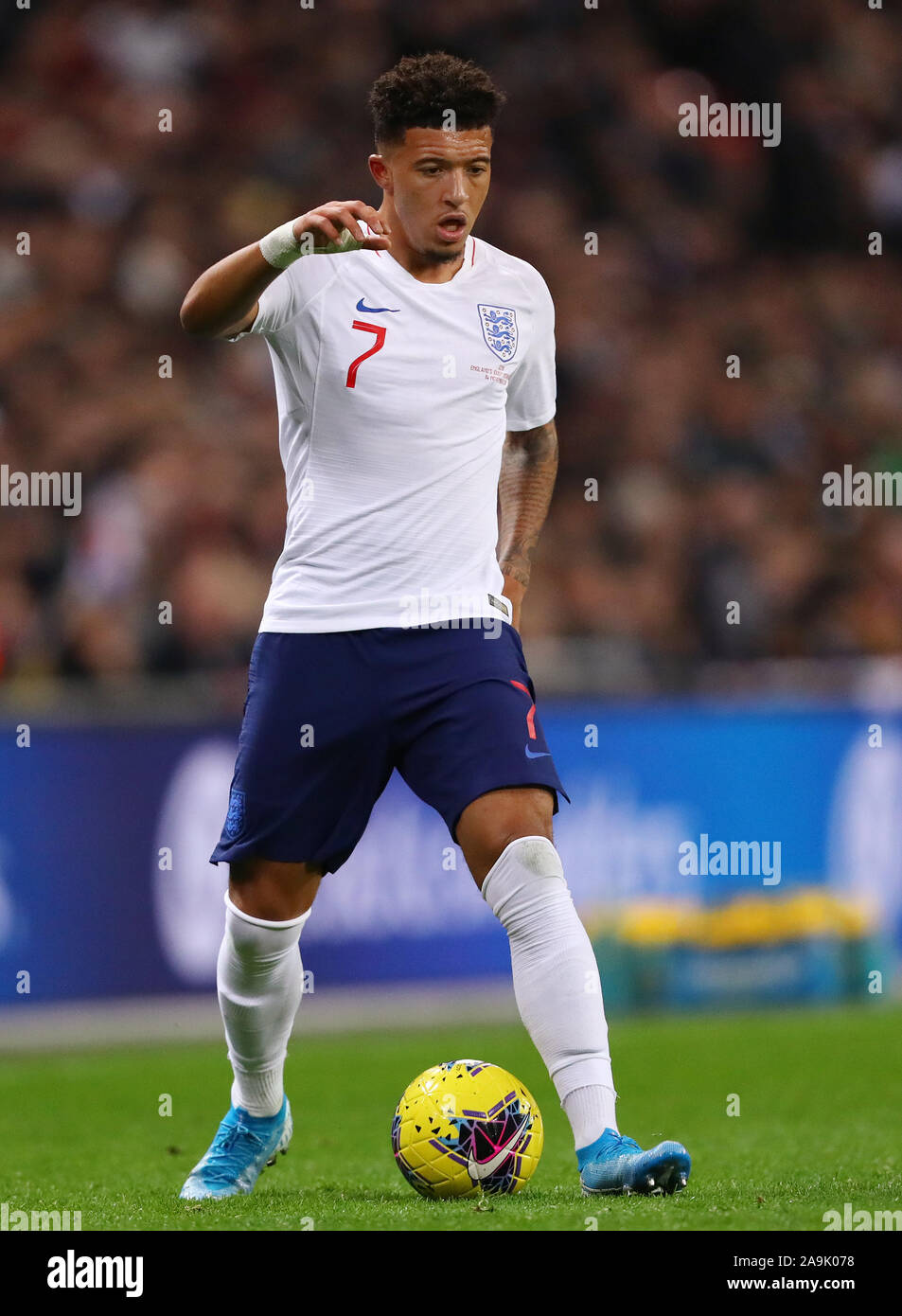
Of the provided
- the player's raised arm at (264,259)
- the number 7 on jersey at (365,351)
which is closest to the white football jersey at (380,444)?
the number 7 on jersey at (365,351)

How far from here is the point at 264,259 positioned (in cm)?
434

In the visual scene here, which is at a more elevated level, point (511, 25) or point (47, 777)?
point (511, 25)

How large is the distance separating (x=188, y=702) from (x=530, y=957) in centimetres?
600

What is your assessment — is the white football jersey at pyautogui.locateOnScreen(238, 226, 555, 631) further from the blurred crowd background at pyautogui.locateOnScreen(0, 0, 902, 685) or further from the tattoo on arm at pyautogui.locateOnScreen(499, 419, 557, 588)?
the blurred crowd background at pyautogui.locateOnScreen(0, 0, 902, 685)

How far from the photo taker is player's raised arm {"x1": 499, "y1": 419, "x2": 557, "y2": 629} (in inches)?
207

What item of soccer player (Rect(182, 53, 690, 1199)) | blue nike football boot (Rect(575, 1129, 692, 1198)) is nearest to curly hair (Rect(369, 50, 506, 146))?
soccer player (Rect(182, 53, 690, 1199))

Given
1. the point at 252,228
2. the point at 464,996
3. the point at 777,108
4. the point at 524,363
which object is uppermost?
the point at 777,108

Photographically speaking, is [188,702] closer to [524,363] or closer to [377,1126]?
[377,1126]

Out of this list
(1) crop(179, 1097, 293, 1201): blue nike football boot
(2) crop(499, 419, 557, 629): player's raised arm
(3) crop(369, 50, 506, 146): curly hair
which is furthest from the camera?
(2) crop(499, 419, 557, 629): player's raised arm

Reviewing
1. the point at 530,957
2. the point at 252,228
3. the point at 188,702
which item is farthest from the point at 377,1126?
the point at 252,228

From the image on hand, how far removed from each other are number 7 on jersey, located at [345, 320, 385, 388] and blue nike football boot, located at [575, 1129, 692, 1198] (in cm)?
180

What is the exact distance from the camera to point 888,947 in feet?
36.8

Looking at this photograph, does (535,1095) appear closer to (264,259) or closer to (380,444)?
(380,444)
